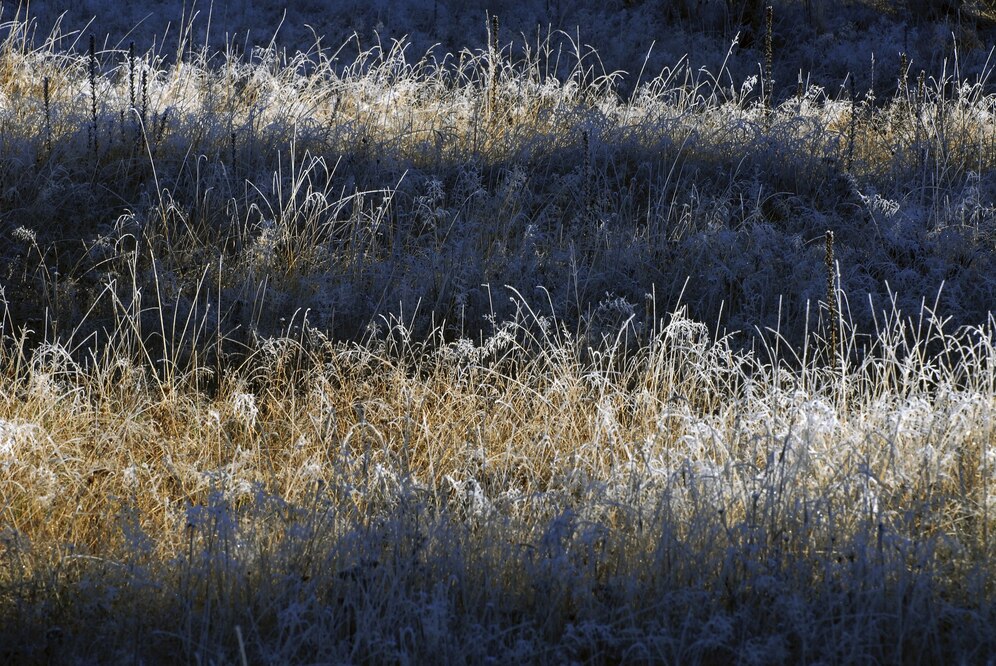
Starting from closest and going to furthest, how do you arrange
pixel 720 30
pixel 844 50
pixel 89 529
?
pixel 89 529 → pixel 844 50 → pixel 720 30

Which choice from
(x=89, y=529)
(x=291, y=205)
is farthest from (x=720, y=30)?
(x=89, y=529)

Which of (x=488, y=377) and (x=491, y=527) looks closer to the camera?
(x=491, y=527)

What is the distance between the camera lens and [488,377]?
13.2 ft

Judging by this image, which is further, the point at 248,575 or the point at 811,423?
the point at 811,423

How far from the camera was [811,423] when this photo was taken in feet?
10.2

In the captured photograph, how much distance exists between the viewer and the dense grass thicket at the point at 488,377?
96.0 inches

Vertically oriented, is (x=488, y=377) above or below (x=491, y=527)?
above

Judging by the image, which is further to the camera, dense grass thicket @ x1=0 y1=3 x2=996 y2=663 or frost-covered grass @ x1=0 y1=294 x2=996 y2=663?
dense grass thicket @ x1=0 y1=3 x2=996 y2=663

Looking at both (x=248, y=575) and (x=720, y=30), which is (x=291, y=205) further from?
(x=720, y=30)

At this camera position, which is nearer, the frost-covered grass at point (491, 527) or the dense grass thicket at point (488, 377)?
the frost-covered grass at point (491, 527)

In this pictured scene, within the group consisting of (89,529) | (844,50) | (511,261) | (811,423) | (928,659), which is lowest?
(89,529)

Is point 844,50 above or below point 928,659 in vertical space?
above

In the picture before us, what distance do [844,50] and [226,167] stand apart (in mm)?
10218

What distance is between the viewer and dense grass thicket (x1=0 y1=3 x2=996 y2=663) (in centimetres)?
244
